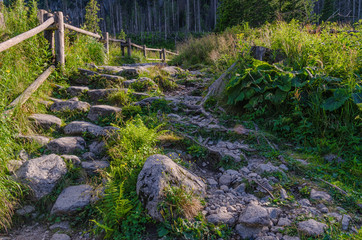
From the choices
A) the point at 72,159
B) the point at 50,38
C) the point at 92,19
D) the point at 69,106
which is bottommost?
the point at 72,159

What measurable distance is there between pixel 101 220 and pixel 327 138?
10.7 feet

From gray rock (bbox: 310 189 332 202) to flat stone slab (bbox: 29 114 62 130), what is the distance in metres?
3.79

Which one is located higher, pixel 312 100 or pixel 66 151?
pixel 312 100

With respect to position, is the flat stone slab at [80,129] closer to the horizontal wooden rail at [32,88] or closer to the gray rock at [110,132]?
the gray rock at [110,132]

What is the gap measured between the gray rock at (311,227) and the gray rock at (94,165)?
231cm

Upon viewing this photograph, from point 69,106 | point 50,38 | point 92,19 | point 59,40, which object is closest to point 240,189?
point 69,106

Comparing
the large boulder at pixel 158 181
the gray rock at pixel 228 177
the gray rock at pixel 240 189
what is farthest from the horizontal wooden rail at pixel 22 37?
the gray rock at pixel 240 189

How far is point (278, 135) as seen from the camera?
149 inches

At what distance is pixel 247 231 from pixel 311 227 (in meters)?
0.53

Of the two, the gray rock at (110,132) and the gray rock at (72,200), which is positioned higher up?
the gray rock at (110,132)

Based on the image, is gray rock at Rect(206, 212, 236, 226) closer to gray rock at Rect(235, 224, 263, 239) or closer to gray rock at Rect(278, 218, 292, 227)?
gray rock at Rect(235, 224, 263, 239)

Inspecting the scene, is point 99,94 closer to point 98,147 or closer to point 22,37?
point 22,37

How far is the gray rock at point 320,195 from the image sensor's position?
2.43 m

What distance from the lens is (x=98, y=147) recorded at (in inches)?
138
